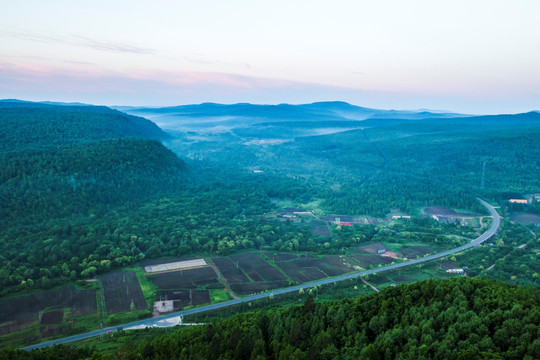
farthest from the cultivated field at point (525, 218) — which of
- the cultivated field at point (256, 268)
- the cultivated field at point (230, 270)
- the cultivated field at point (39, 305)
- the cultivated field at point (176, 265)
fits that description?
the cultivated field at point (39, 305)

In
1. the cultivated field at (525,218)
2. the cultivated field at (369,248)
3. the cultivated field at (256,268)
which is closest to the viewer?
the cultivated field at (256,268)

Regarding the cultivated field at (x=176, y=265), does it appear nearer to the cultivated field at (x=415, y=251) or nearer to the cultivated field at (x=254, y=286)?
the cultivated field at (x=254, y=286)

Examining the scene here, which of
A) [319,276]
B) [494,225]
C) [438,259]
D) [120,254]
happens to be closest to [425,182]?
[494,225]

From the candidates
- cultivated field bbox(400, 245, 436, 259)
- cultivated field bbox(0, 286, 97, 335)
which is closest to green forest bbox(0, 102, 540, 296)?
cultivated field bbox(0, 286, 97, 335)

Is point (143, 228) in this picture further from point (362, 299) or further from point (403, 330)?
point (403, 330)

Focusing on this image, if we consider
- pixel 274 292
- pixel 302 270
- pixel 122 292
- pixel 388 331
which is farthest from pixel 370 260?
pixel 388 331
